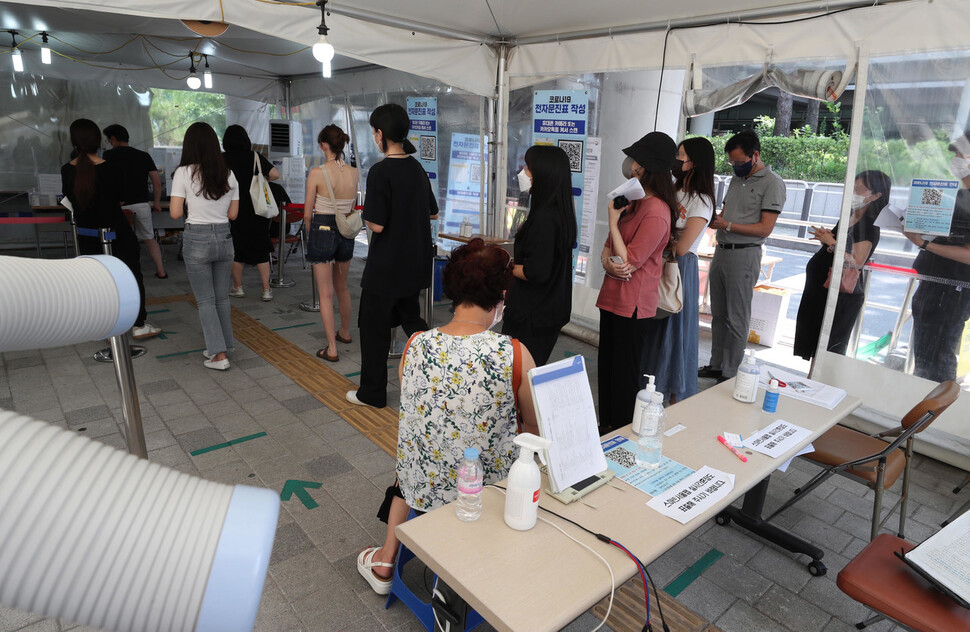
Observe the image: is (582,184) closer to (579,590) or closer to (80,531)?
(579,590)

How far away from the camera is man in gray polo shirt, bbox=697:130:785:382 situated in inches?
157

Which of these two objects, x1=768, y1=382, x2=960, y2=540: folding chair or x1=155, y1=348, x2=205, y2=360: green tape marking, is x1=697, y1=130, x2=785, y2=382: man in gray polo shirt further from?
x1=155, y1=348, x2=205, y2=360: green tape marking

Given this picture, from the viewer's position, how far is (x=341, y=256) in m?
4.36

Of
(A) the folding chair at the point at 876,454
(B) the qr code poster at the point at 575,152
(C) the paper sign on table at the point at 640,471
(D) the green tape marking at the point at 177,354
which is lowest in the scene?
(D) the green tape marking at the point at 177,354

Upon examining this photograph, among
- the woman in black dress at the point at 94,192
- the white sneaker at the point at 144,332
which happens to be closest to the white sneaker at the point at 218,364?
the woman in black dress at the point at 94,192

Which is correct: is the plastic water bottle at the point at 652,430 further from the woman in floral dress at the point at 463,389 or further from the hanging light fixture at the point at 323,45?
the hanging light fixture at the point at 323,45

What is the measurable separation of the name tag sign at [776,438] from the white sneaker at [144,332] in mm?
4585

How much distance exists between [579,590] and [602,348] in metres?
2.16

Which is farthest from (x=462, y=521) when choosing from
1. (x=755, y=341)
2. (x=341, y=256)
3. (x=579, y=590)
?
(x=755, y=341)

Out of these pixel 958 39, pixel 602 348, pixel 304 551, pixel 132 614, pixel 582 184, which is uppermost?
pixel 958 39

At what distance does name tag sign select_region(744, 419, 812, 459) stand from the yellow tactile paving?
1876mm

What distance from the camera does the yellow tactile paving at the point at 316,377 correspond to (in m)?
3.45

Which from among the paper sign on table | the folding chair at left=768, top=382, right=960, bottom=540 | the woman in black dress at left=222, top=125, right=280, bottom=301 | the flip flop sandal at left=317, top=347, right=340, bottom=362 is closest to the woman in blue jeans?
the flip flop sandal at left=317, top=347, right=340, bottom=362

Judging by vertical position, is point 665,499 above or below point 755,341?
above
